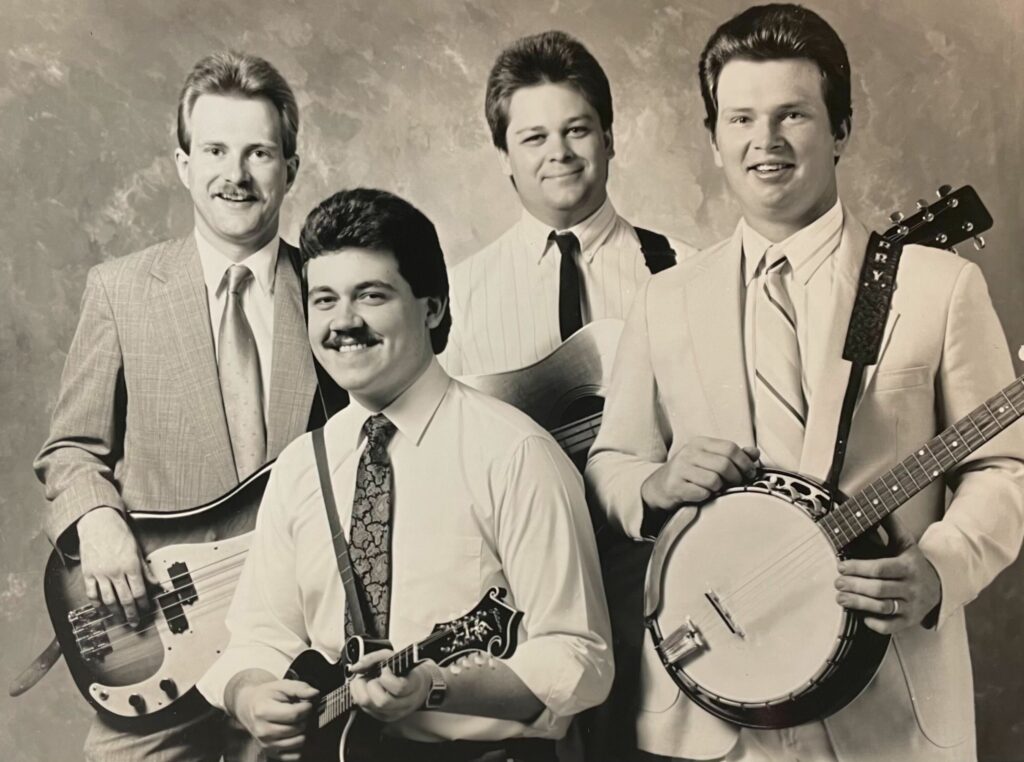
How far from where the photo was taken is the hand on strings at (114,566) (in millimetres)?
2525

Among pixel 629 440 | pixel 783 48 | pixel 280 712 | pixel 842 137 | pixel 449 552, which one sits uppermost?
pixel 783 48

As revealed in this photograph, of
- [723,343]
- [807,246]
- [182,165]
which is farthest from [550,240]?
[182,165]

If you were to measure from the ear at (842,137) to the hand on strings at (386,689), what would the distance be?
4.85ft

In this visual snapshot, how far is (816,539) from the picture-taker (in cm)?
224

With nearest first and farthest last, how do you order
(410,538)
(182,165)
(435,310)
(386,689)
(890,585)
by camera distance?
1. (890,585)
2. (386,689)
3. (410,538)
4. (435,310)
5. (182,165)

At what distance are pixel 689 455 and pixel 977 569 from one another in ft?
2.18

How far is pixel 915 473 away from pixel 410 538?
109 centimetres

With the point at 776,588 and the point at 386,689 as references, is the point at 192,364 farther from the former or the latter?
the point at 776,588

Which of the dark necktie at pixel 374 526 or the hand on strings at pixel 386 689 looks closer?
the hand on strings at pixel 386 689

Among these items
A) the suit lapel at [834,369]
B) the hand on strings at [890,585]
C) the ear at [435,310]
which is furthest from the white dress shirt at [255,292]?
the hand on strings at [890,585]

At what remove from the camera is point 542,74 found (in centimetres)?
256

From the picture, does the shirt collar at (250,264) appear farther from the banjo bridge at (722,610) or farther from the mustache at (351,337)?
the banjo bridge at (722,610)

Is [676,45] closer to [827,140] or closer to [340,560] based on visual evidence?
[827,140]

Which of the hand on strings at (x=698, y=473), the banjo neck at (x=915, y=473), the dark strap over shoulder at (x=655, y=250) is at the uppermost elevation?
the dark strap over shoulder at (x=655, y=250)
